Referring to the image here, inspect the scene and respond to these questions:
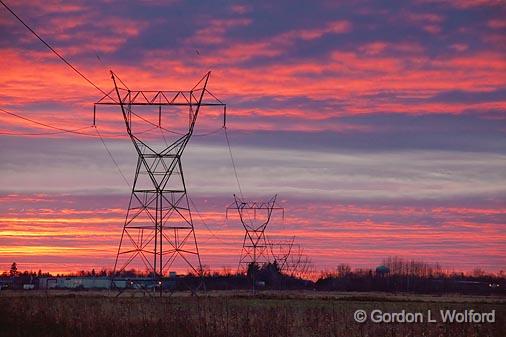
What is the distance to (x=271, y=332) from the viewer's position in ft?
83.7

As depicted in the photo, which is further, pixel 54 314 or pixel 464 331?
pixel 54 314

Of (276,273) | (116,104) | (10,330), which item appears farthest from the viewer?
(276,273)

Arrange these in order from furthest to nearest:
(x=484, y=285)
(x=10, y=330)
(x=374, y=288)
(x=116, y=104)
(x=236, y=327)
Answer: (x=484, y=285) < (x=374, y=288) < (x=116, y=104) < (x=236, y=327) < (x=10, y=330)

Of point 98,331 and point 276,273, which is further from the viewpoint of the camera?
point 276,273

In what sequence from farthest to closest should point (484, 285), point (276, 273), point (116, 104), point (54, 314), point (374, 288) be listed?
point (484, 285) → point (374, 288) → point (276, 273) → point (116, 104) → point (54, 314)

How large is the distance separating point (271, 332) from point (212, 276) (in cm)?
12941

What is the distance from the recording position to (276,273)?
481 feet

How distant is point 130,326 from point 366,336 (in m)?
7.04

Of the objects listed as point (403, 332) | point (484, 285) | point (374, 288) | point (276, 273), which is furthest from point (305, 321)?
point (484, 285)

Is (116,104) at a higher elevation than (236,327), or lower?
higher

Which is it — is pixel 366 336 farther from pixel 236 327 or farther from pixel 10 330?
pixel 10 330

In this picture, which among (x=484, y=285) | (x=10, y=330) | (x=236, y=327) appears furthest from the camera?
(x=484, y=285)

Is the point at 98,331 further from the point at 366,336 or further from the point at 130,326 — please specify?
the point at 366,336

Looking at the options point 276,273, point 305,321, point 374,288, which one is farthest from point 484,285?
point 305,321
